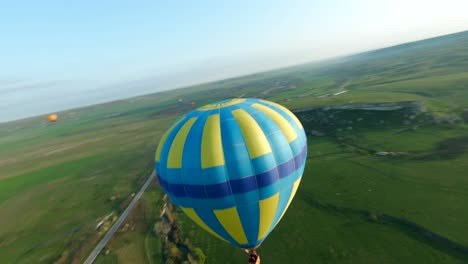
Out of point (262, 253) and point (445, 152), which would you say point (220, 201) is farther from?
point (445, 152)

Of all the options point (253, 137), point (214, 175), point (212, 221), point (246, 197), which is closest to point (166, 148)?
point (214, 175)

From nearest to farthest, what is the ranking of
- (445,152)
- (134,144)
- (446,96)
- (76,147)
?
(445,152), (446,96), (134,144), (76,147)

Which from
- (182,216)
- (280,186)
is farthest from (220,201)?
(182,216)

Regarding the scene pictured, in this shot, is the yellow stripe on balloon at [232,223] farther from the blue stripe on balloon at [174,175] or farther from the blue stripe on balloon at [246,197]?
the blue stripe on balloon at [174,175]

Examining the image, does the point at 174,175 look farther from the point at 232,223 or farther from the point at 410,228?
the point at 410,228

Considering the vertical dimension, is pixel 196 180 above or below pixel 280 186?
above

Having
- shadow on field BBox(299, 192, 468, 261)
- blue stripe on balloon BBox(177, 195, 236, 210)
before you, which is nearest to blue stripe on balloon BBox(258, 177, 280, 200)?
blue stripe on balloon BBox(177, 195, 236, 210)
